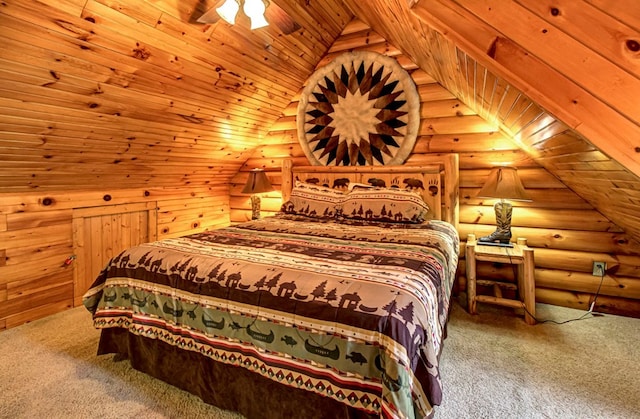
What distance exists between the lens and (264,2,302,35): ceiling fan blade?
178 cm

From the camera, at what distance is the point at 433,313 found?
4.25 ft

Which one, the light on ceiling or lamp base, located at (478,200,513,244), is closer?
the light on ceiling

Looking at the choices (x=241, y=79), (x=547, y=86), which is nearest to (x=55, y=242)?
(x=241, y=79)

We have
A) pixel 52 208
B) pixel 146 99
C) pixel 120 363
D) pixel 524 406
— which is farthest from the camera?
pixel 52 208

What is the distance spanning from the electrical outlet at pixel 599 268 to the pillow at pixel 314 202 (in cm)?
220

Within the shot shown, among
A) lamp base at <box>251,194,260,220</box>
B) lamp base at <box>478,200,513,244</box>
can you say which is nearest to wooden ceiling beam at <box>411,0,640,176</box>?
lamp base at <box>478,200,513,244</box>

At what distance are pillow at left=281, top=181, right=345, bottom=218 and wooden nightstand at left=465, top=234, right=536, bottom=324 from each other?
4.01 ft

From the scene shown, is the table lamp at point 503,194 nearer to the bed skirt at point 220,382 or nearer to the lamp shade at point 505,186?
the lamp shade at point 505,186

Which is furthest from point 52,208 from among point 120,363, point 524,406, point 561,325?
point 561,325

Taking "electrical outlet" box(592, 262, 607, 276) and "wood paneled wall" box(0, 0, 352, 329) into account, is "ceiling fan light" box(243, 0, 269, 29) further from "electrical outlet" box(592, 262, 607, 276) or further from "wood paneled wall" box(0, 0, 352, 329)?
"electrical outlet" box(592, 262, 607, 276)

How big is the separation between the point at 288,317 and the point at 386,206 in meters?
1.63

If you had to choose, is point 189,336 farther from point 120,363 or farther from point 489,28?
point 489,28

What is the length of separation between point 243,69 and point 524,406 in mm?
3044

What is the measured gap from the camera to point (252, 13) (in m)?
1.73
